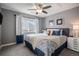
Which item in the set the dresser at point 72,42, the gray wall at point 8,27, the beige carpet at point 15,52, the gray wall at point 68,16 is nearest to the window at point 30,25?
the gray wall at point 8,27

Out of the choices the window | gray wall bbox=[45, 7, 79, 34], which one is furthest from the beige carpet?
gray wall bbox=[45, 7, 79, 34]

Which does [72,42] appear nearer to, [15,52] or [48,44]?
[48,44]

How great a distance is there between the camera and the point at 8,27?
1776mm

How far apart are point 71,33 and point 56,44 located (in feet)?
2.62

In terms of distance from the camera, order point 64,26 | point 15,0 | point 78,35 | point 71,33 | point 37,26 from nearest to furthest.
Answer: point 15,0, point 37,26, point 78,35, point 71,33, point 64,26

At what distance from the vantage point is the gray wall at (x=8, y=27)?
1.70m

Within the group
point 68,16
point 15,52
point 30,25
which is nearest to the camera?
point 15,52

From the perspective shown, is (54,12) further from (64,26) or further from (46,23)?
(64,26)

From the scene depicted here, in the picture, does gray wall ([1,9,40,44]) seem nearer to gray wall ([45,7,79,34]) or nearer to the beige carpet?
the beige carpet

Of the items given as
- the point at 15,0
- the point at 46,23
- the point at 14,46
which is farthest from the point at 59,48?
the point at 15,0

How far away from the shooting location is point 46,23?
2084 mm

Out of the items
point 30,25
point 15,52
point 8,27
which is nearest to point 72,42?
point 30,25

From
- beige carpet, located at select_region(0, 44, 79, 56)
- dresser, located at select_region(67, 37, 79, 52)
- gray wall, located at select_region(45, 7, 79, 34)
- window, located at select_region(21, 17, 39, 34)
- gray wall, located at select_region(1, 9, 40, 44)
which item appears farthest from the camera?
dresser, located at select_region(67, 37, 79, 52)

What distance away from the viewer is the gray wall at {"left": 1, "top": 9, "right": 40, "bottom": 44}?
5.57ft
